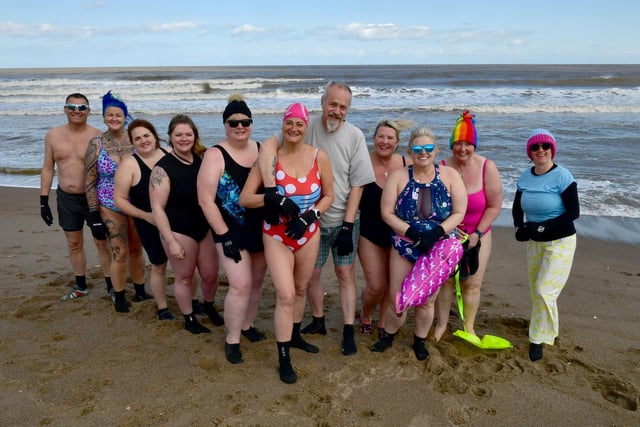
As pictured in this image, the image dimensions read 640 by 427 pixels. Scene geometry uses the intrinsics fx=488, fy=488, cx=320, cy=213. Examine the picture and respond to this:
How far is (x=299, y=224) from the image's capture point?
3.28 metres

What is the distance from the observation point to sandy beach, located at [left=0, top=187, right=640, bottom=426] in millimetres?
3145

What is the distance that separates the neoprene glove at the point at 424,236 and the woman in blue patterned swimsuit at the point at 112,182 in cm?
272

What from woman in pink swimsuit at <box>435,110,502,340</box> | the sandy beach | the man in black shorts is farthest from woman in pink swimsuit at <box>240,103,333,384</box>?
the man in black shorts

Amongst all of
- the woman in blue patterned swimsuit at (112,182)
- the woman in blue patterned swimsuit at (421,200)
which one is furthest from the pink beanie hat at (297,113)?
the woman in blue patterned swimsuit at (112,182)

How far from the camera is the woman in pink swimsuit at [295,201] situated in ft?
10.9

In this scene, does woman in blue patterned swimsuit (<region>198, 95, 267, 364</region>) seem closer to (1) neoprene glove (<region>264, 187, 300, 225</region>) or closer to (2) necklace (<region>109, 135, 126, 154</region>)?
(1) neoprene glove (<region>264, 187, 300, 225</region>)

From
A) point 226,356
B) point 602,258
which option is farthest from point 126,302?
point 602,258

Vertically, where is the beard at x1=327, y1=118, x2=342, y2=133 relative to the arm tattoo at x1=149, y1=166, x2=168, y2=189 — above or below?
above

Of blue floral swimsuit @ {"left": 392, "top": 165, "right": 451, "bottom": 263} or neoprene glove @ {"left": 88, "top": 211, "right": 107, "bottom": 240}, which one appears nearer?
blue floral swimsuit @ {"left": 392, "top": 165, "right": 451, "bottom": 263}

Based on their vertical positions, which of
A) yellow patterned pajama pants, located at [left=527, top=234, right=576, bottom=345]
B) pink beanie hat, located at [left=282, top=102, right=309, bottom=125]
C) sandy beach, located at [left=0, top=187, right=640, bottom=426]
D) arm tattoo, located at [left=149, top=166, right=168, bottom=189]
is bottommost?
sandy beach, located at [left=0, top=187, right=640, bottom=426]

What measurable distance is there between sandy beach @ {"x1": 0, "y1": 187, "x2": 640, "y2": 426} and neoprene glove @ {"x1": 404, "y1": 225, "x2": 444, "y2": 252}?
3.13 ft

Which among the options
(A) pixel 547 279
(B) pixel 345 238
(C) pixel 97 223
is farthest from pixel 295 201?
(C) pixel 97 223

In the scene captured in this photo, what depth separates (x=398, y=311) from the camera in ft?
11.7

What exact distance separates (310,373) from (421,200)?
1524mm
